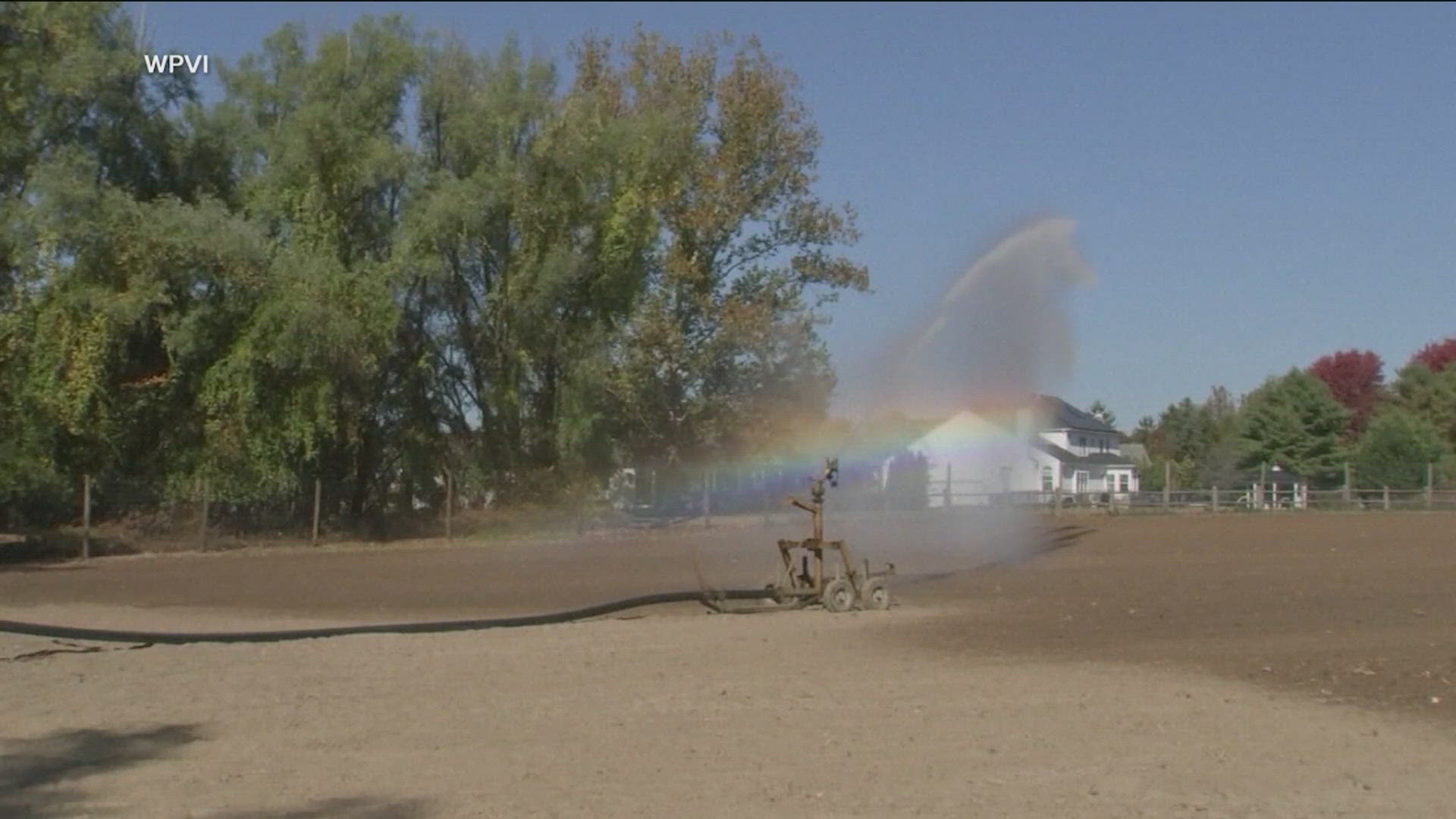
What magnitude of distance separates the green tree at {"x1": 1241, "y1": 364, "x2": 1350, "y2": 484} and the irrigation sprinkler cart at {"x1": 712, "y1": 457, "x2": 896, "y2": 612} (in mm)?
64808

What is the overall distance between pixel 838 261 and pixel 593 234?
40.1ft

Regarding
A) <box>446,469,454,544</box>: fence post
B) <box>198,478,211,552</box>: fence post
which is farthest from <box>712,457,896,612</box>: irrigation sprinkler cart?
<box>446,469,454,544</box>: fence post

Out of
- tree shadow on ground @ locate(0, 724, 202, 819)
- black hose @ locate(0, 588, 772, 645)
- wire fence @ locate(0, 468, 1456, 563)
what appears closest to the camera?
tree shadow on ground @ locate(0, 724, 202, 819)

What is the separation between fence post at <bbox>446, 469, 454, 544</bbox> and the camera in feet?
122

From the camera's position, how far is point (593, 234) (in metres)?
41.6

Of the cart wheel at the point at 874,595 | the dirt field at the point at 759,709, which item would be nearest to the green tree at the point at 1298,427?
the dirt field at the point at 759,709

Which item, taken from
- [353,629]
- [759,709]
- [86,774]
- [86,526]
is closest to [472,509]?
[86,526]

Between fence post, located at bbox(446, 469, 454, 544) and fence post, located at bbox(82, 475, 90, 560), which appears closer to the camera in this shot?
fence post, located at bbox(82, 475, 90, 560)

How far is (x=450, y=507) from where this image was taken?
3772cm

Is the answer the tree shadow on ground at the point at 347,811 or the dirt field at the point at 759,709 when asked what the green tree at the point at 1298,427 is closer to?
the dirt field at the point at 759,709

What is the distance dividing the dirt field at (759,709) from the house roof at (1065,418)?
20.9ft

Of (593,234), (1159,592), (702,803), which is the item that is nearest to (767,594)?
(1159,592)

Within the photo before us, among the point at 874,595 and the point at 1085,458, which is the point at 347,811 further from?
the point at 1085,458

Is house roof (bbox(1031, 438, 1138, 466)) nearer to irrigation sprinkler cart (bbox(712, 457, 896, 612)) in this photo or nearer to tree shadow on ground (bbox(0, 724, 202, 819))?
irrigation sprinkler cart (bbox(712, 457, 896, 612))
